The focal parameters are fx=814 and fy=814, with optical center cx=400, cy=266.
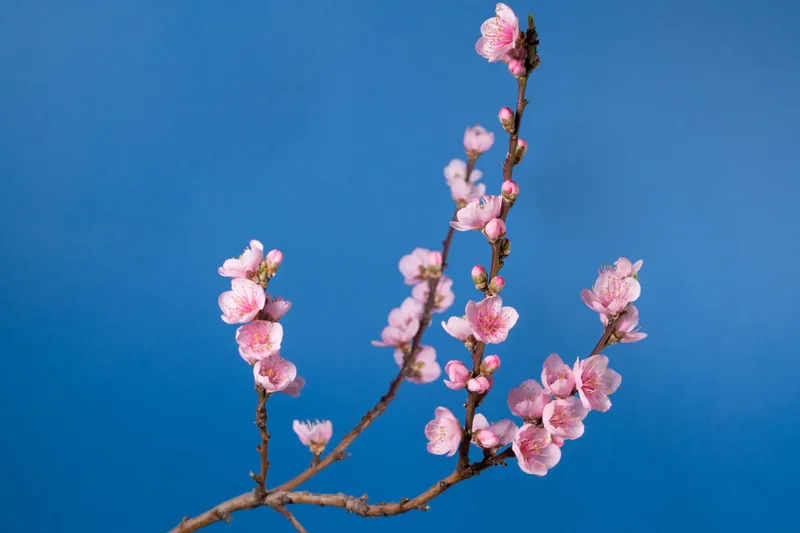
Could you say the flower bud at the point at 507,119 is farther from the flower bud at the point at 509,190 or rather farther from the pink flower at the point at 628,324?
the pink flower at the point at 628,324

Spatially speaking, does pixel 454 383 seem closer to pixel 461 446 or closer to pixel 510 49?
pixel 461 446

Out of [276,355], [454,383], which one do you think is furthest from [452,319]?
[276,355]

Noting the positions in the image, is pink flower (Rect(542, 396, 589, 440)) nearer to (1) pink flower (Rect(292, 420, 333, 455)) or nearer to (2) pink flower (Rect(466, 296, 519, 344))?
(2) pink flower (Rect(466, 296, 519, 344))

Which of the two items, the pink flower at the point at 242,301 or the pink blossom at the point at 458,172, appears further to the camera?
the pink blossom at the point at 458,172

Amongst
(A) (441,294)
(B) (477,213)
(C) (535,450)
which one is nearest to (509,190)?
(B) (477,213)

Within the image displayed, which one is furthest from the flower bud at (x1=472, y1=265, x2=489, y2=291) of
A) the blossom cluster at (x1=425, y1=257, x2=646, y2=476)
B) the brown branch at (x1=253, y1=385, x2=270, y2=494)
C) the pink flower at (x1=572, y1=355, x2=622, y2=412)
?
the brown branch at (x1=253, y1=385, x2=270, y2=494)

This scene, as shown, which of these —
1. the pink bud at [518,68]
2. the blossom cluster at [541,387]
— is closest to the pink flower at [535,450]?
the blossom cluster at [541,387]
